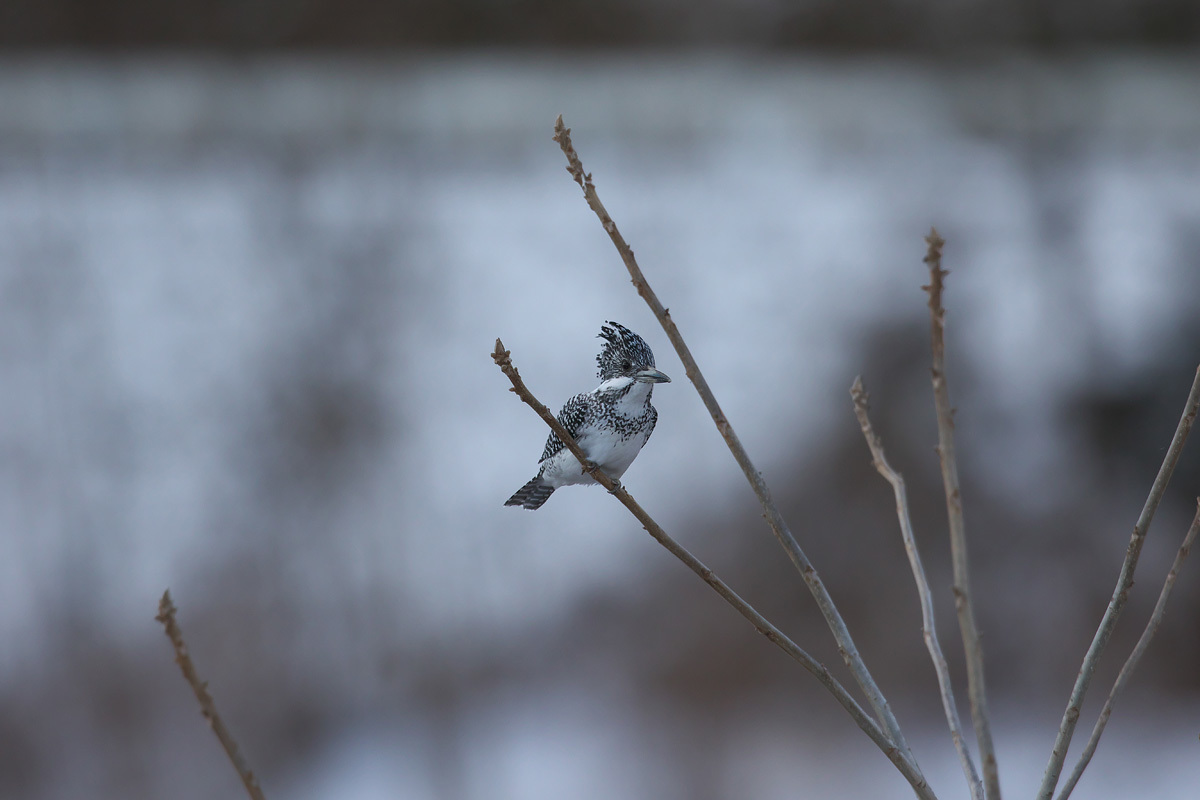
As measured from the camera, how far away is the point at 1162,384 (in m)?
2.61

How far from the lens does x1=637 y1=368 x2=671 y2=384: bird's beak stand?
1.85 feet

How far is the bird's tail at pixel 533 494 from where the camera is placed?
0.66 meters

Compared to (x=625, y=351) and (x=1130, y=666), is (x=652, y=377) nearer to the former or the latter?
(x=625, y=351)

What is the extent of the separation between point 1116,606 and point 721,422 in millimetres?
245

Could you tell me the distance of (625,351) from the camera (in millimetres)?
598

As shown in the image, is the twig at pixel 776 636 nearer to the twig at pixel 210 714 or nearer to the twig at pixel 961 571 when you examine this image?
the twig at pixel 961 571

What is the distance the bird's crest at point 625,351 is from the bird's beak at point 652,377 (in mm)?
14

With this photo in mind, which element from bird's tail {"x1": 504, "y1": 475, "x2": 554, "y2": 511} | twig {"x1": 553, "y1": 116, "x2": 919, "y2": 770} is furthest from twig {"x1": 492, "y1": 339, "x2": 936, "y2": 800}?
bird's tail {"x1": 504, "y1": 475, "x2": 554, "y2": 511}

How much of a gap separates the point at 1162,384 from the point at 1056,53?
1247 mm

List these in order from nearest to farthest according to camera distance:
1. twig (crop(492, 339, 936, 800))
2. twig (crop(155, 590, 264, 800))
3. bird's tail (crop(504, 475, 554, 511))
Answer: twig (crop(155, 590, 264, 800)) → twig (crop(492, 339, 936, 800)) → bird's tail (crop(504, 475, 554, 511))

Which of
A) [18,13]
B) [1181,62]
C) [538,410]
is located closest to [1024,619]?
[1181,62]

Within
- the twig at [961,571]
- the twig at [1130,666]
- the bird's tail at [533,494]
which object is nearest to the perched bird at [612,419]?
the bird's tail at [533,494]

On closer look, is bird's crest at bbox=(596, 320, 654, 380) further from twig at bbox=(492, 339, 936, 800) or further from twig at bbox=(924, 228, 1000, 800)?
twig at bbox=(924, 228, 1000, 800)

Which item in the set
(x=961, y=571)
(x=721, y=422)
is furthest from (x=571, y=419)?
(x=961, y=571)
